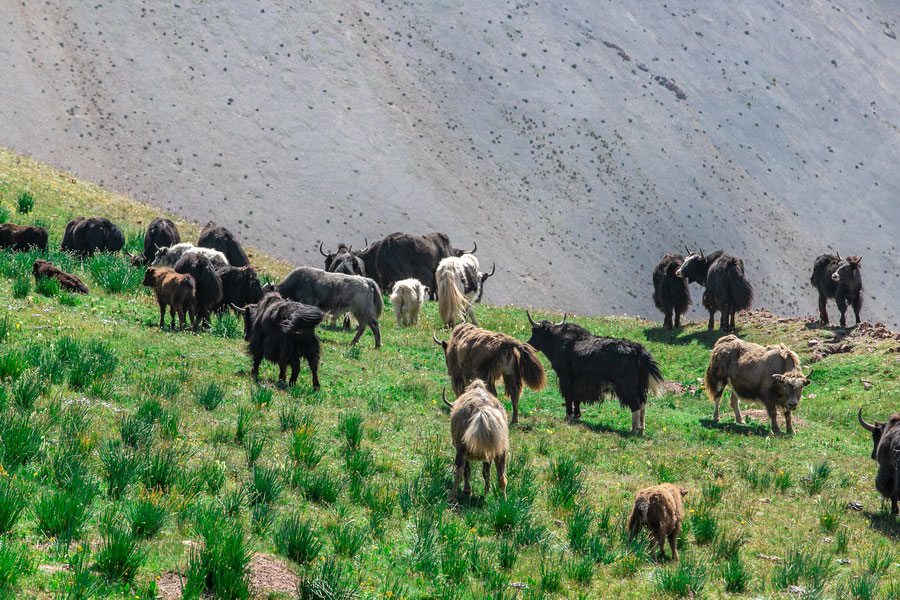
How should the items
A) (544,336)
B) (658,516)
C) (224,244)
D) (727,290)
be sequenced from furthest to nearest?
(224,244) → (727,290) → (544,336) → (658,516)

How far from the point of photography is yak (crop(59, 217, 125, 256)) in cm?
2364

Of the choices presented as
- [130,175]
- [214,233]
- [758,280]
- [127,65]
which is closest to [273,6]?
[127,65]

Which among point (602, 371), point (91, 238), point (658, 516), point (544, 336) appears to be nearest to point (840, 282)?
point (544, 336)

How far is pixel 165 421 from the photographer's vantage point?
10.2 metres

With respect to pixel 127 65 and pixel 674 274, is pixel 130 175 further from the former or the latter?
pixel 674 274

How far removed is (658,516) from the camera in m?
9.16

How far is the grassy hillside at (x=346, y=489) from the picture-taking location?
7.33 m

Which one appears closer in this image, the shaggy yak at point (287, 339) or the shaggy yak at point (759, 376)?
the shaggy yak at point (287, 339)

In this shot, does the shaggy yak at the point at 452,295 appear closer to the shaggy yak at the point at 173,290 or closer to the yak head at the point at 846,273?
the shaggy yak at the point at 173,290

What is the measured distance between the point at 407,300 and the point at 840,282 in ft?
38.9

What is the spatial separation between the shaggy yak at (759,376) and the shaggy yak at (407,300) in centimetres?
872

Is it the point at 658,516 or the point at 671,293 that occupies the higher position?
the point at 671,293

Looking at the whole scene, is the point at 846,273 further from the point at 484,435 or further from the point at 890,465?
the point at 484,435

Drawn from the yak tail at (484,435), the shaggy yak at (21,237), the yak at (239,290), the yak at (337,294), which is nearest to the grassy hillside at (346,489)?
the yak tail at (484,435)
